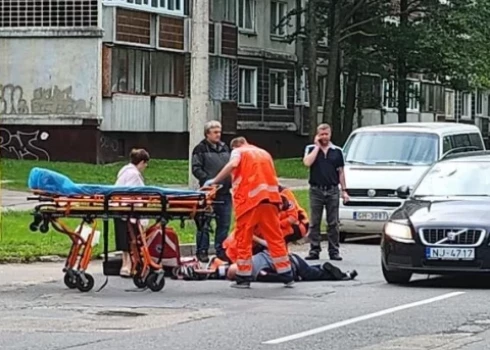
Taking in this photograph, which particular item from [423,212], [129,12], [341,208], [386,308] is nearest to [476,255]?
[423,212]

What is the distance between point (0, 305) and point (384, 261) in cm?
450

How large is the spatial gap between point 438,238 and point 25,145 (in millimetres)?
30877

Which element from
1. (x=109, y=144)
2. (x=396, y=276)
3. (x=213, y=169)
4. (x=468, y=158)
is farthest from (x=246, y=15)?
(x=396, y=276)

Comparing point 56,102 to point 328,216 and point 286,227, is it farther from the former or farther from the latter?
point 286,227

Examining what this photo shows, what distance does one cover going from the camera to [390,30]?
52906 mm

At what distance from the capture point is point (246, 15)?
55.0 m

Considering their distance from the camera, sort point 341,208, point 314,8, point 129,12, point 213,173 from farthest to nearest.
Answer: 1. point 314,8
2. point 129,12
3. point 341,208
4. point 213,173

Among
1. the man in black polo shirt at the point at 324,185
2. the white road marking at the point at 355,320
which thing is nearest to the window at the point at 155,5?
the man in black polo shirt at the point at 324,185

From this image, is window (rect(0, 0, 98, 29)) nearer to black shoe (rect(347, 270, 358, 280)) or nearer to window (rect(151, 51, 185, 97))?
window (rect(151, 51, 185, 97))

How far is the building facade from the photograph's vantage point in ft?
145

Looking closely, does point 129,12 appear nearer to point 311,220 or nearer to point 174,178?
point 174,178

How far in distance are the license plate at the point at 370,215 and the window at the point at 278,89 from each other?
3361 centimetres

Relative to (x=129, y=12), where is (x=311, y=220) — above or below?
below

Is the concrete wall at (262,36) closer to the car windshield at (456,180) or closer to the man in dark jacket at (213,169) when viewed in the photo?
the man in dark jacket at (213,169)
